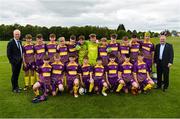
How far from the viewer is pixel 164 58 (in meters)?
12.6

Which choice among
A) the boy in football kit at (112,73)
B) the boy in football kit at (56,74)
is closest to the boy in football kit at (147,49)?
the boy in football kit at (112,73)

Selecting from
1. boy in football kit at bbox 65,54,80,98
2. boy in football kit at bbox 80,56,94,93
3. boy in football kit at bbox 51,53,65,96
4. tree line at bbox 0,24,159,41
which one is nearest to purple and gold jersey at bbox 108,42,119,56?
boy in football kit at bbox 80,56,94,93

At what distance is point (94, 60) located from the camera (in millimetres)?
12445

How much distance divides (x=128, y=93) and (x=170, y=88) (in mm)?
2097

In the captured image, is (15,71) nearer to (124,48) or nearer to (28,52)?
(28,52)

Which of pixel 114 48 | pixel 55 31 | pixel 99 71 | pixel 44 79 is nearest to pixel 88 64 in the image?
pixel 99 71

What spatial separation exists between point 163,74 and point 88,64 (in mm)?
3036

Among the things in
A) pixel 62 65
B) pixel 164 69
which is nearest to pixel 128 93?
pixel 164 69

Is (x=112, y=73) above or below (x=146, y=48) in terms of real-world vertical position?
below

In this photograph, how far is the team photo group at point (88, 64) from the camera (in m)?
11.8

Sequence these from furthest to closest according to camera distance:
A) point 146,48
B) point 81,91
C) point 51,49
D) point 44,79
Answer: point 146,48
point 51,49
point 81,91
point 44,79

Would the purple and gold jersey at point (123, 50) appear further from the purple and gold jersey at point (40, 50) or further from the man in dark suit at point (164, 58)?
the purple and gold jersey at point (40, 50)

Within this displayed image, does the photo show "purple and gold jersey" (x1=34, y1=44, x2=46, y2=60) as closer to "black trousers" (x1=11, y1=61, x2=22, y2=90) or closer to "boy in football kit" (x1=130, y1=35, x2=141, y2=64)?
"black trousers" (x1=11, y1=61, x2=22, y2=90)

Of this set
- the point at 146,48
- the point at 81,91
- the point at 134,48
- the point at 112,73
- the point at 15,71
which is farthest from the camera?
the point at 146,48
